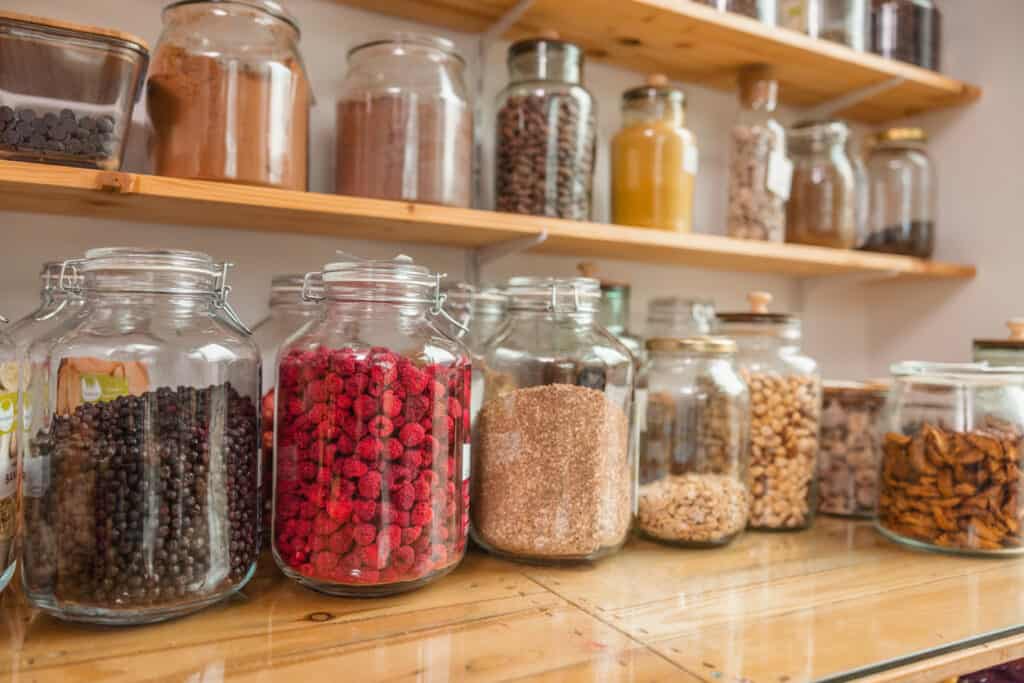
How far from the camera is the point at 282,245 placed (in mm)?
1159

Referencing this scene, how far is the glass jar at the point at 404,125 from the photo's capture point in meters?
0.98

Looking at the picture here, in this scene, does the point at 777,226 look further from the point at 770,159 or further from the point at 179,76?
the point at 179,76

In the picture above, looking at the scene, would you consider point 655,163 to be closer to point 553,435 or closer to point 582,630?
point 553,435

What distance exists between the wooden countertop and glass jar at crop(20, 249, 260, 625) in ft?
0.16

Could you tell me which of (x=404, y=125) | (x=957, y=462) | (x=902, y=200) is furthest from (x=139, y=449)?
(x=902, y=200)

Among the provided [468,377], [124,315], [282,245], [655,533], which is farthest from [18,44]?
[655,533]

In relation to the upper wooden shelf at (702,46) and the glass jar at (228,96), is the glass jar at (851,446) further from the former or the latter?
the glass jar at (228,96)

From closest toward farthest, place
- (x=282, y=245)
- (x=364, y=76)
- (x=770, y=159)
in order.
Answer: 1. (x=364, y=76)
2. (x=282, y=245)
3. (x=770, y=159)

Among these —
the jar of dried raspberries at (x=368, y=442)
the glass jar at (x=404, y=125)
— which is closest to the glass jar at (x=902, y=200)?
the glass jar at (x=404, y=125)

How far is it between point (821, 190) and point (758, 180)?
15 centimetres

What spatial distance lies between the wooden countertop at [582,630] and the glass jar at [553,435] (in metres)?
0.06

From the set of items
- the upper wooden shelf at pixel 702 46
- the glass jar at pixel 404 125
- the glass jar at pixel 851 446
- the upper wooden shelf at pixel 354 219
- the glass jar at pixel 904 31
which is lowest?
the glass jar at pixel 851 446

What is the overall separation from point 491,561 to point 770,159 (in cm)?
83

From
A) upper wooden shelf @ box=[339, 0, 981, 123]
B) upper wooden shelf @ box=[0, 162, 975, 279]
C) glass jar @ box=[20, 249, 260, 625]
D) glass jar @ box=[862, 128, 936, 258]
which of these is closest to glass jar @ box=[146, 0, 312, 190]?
upper wooden shelf @ box=[0, 162, 975, 279]
